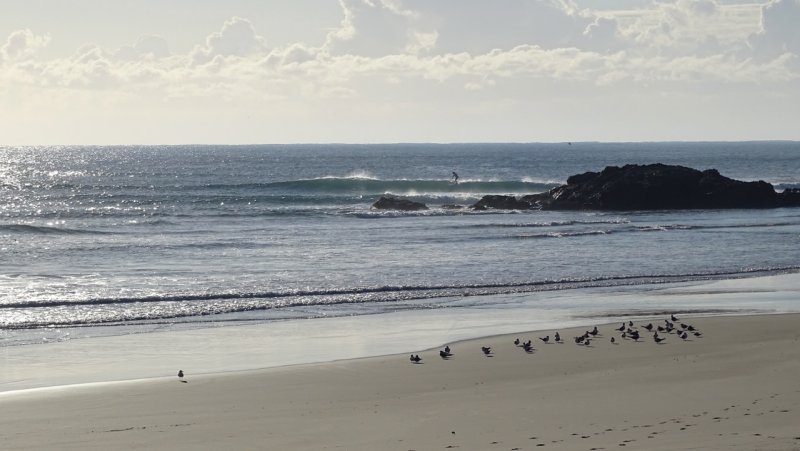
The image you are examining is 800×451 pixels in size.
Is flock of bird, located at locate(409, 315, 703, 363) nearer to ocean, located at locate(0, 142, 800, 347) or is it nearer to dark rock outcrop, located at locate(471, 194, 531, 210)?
ocean, located at locate(0, 142, 800, 347)

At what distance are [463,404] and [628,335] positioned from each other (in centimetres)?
649

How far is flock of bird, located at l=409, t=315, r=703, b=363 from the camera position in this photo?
18453 mm

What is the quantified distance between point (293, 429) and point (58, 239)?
33.5 metres

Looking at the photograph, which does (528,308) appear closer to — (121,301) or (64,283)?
(121,301)

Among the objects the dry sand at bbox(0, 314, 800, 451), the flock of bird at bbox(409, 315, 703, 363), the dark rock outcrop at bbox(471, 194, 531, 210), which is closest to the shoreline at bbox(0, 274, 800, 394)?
the dry sand at bbox(0, 314, 800, 451)

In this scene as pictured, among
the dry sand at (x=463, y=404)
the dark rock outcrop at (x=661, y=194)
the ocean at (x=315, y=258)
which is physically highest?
the dark rock outcrop at (x=661, y=194)

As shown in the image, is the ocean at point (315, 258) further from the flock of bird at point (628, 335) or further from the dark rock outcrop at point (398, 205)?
the flock of bird at point (628, 335)

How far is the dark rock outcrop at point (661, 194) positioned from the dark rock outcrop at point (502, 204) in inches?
46.7

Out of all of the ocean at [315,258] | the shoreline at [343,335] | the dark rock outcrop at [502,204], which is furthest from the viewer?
the dark rock outcrop at [502,204]

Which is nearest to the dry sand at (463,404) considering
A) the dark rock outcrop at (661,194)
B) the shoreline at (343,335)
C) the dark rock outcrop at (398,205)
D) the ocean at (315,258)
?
the shoreline at (343,335)

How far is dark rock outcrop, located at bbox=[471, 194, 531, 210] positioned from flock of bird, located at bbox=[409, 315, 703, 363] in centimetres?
4044

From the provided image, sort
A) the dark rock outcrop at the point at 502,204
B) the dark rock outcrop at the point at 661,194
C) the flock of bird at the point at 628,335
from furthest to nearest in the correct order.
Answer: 1. the dark rock outcrop at the point at 502,204
2. the dark rock outcrop at the point at 661,194
3. the flock of bird at the point at 628,335

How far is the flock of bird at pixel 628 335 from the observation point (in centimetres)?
1845

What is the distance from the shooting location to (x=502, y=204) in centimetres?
6197
